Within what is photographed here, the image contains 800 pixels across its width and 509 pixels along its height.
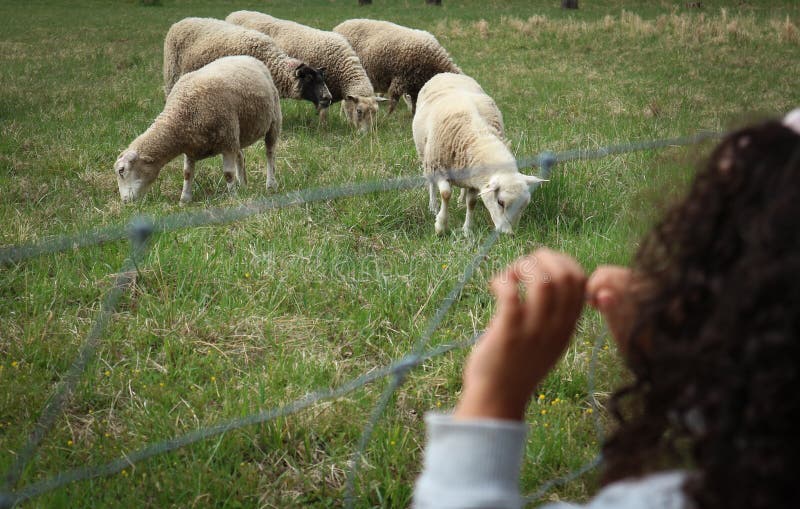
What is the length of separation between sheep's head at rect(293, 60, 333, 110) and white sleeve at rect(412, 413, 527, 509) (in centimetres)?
818

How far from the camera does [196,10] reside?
2427cm

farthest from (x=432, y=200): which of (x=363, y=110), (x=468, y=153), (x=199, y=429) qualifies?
(x=363, y=110)

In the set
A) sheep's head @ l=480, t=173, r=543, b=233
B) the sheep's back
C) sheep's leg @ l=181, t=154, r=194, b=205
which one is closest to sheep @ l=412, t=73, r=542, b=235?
sheep's head @ l=480, t=173, r=543, b=233

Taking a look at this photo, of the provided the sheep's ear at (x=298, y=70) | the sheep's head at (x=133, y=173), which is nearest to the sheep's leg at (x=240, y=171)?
the sheep's head at (x=133, y=173)

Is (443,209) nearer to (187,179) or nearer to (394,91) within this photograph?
(187,179)

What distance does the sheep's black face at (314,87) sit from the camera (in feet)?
28.4

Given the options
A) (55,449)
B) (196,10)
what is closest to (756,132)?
(55,449)

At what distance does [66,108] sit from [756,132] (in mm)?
8673

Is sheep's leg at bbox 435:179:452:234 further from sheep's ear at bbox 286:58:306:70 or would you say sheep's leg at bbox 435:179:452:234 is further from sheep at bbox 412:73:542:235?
sheep's ear at bbox 286:58:306:70

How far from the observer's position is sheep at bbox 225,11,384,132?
8.84 m

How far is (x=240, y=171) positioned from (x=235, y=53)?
8.23 ft

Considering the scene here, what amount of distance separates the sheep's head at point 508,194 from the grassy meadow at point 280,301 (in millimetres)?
183

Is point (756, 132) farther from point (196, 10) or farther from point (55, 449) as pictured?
point (196, 10)

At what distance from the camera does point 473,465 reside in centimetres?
85
